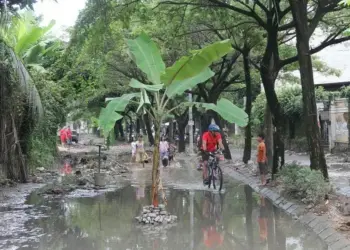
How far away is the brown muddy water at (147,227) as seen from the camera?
8.38 m

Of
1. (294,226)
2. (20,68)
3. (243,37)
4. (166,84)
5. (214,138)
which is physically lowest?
(294,226)

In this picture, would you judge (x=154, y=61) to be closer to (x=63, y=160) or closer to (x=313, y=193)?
(x=313, y=193)

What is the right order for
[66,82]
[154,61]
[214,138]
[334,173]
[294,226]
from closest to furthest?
[294,226] < [154,61] < [214,138] < [334,173] < [66,82]

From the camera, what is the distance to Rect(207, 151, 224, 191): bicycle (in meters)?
14.6

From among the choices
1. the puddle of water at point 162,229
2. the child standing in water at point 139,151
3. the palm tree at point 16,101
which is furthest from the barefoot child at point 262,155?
the child standing in water at point 139,151

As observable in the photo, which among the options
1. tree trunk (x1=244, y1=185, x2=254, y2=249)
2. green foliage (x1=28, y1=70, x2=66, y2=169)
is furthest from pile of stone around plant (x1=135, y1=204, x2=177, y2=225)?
green foliage (x1=28, y1=70, x2=66, y2=169)

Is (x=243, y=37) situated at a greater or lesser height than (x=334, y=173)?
greater

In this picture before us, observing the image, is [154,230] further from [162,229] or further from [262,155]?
[262,155]

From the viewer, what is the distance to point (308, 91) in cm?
1202

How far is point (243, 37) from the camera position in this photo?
19.0m

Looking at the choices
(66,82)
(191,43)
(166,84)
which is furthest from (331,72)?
(166,84)

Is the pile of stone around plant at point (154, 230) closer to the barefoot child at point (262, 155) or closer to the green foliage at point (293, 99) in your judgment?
the barefoot child at point (262, 155)

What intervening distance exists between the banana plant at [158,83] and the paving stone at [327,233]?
106 inches

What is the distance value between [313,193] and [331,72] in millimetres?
18943
